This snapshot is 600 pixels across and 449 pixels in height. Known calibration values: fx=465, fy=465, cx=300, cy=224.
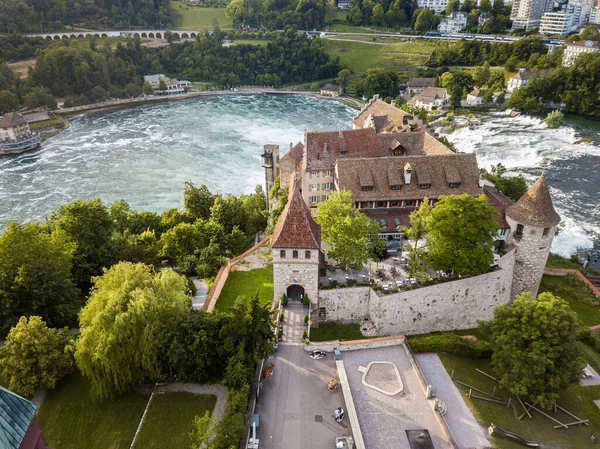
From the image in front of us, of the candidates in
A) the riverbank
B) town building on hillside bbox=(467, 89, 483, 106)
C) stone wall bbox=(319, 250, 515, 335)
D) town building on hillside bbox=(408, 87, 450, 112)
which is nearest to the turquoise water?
the riverbank

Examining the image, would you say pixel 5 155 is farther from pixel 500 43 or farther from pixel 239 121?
pixel 500 43

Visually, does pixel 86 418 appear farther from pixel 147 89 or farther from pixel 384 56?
pixel 384 56

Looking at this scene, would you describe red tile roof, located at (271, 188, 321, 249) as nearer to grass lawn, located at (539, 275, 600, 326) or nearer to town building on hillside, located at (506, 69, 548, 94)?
grass lawn, located at (539, 275, 600, 326)

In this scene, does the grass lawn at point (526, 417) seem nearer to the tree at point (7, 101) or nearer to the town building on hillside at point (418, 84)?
the town building on hillside at point (418, 84)

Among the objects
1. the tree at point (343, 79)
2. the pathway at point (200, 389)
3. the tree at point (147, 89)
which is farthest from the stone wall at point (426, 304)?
the tree at point (147, 89)

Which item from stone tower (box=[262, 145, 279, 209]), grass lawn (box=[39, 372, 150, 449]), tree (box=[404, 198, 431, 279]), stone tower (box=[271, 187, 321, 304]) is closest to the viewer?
grass lawn (box=[39, 372, 150, 449])

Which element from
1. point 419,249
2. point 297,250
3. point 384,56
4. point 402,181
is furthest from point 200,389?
point 384,56

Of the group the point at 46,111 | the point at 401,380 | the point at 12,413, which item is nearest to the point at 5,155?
the point at 46,111
